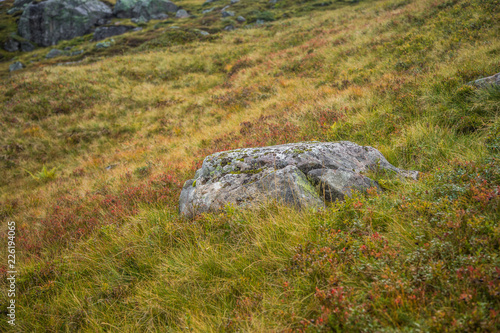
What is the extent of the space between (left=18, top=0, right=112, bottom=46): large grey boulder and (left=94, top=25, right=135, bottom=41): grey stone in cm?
951

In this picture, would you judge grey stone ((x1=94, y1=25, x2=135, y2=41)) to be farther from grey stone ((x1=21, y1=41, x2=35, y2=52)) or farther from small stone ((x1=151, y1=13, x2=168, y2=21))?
grey stone ((x1=21, y1=41, x2=35, y2=52))

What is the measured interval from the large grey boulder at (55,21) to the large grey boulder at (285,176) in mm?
73658

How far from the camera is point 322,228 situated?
2.83 metres

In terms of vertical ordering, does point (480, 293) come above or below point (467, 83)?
below

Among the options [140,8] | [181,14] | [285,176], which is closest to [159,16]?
[140,8]

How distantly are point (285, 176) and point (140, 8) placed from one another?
75.6 metres

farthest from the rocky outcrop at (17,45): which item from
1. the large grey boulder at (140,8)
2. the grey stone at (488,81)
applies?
the grey stone at (488,81)

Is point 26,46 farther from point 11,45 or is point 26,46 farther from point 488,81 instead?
point 488,81

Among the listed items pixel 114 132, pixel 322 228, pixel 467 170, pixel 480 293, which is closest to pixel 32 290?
pixel 322 228

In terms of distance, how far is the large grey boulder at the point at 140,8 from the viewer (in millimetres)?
60156

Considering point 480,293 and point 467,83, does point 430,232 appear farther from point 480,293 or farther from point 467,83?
point 467,83

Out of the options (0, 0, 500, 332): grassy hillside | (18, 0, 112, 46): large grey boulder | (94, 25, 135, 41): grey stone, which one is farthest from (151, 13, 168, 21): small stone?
(0, 0, 500, 332): grassy hillside

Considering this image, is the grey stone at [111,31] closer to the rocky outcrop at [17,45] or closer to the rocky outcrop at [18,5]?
the rocky outcrop at [17,45]

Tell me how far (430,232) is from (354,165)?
1.98 meters
